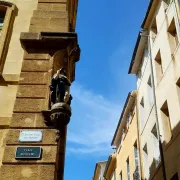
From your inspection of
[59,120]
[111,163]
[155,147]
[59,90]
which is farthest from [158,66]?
[111,163]

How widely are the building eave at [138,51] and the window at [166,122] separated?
7.19m

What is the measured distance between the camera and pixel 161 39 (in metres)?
19.8

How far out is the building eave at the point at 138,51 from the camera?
75.6 feet

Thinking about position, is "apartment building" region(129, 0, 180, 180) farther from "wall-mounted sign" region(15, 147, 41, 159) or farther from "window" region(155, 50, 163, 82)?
"wall-mounted sign" region(15, 147, 41, 159)

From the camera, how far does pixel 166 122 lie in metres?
17.0

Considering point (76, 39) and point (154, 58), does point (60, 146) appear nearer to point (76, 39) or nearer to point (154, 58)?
point (76, 39)

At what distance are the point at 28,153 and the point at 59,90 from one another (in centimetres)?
→ 181

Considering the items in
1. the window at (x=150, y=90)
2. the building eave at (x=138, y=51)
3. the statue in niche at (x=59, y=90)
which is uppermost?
the building eave at (x=138, y=51)

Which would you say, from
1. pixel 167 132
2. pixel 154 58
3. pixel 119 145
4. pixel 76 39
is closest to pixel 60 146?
pixel 76 39

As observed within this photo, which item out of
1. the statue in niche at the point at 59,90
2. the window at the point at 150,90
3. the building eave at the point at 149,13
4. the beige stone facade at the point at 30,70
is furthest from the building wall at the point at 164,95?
the statue in niche at the point at 59,90

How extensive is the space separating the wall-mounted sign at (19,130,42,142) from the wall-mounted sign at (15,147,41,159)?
0.23 meters

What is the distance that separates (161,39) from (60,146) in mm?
13511

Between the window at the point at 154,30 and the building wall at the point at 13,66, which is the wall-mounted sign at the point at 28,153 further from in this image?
the window at the point at 154,30

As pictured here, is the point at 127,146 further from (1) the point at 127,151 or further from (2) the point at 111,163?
(2) the point at 111,163
